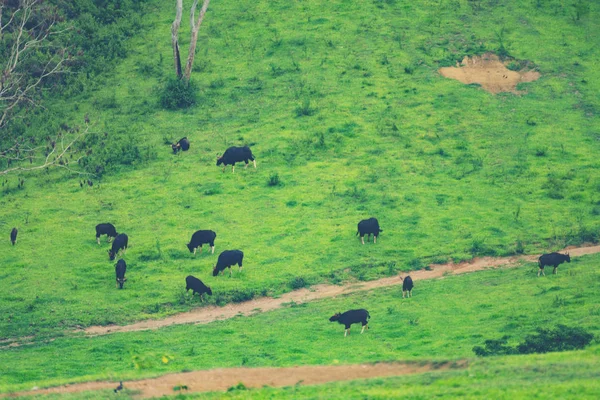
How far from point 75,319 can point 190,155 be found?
1348 centimetres

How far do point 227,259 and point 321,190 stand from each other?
24.5 feet

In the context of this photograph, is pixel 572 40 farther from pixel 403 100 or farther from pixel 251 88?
pixel 251 88

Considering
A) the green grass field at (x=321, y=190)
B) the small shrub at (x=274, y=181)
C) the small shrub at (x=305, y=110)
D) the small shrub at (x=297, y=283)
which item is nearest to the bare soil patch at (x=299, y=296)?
the small shrub at (x=297, y=283)

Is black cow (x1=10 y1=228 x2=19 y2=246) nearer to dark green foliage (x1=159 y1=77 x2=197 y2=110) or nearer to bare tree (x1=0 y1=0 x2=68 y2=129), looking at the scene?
bare tree (x1=0 y1=0 x2=68 y2=129)

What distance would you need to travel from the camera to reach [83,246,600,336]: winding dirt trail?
28047 millimetres

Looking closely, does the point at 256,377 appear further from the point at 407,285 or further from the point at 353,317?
the point at 407,285

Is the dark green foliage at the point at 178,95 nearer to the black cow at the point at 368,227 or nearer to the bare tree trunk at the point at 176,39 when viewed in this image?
the bare tree trunk at the point at 176,39

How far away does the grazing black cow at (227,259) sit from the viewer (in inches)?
1204

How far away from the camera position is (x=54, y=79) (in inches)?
1847

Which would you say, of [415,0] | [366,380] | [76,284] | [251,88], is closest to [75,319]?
[76,284]

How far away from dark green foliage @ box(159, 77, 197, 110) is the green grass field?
0.52 m

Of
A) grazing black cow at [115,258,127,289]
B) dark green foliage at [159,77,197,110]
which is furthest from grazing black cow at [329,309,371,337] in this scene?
dark green foliage at [159,77,197,110]

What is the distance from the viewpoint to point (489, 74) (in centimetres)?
4609

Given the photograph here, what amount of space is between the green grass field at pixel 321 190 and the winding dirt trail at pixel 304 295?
413 millimetres
